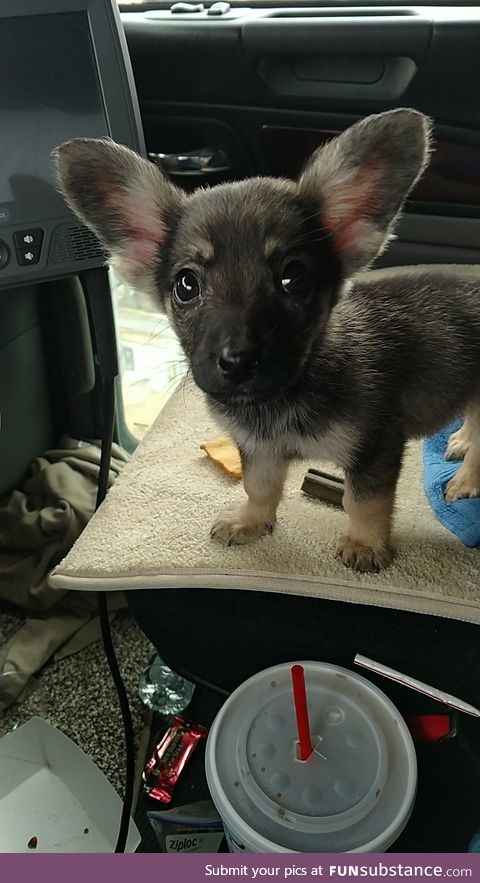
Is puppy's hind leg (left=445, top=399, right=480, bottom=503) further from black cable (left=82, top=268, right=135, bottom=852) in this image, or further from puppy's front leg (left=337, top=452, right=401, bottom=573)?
black cable (left=82, top=268, right=135, bottom=852)

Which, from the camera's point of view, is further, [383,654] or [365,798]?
[383,654]

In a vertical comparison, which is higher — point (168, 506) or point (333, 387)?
point (333, 387)

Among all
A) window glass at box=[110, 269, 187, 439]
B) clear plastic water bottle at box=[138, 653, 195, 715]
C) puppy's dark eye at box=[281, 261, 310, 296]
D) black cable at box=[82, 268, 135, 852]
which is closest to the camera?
puppy's dark eye at box=[281, 261, 310, 296]

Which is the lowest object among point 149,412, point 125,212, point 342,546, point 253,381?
point 149,412

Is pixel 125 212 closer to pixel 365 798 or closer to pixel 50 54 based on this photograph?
pixel 50 54

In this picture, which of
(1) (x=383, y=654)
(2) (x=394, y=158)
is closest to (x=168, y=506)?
(1) (x=383, y=654)

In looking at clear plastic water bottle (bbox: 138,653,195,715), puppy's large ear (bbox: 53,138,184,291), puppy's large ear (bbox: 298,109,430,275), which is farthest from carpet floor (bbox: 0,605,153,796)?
puppy's large ear (bbox: 298,109,430,275)
